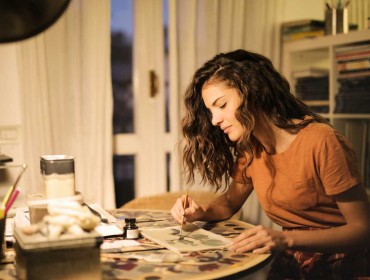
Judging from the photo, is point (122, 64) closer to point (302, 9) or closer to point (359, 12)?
point (302, 9)

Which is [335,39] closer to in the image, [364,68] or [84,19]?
[364,68]

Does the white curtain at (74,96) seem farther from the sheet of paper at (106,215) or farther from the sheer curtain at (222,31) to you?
the sheet of paper at (106,215)

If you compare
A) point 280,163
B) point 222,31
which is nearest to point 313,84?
point 222,31

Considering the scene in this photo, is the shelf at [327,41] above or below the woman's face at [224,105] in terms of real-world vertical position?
above

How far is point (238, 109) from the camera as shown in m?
1.78

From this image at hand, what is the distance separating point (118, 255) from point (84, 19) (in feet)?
5.69

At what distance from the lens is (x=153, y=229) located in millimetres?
1649

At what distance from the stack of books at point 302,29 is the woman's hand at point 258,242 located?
6.77 ft

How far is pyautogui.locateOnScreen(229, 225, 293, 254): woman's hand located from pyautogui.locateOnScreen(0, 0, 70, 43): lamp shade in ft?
2.33

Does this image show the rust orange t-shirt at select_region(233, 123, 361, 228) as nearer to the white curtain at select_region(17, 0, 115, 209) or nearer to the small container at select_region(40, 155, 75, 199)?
the small container at select_region(40, 155, 75, 199)

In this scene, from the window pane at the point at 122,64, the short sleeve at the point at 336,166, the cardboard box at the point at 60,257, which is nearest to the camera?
the cardboard box at the point at 60,257

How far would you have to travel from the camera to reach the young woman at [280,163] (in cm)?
165

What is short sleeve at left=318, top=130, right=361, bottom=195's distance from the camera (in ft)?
5.42

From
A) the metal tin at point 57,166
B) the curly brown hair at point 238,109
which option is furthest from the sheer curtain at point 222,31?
the metal tin at point 57,166
